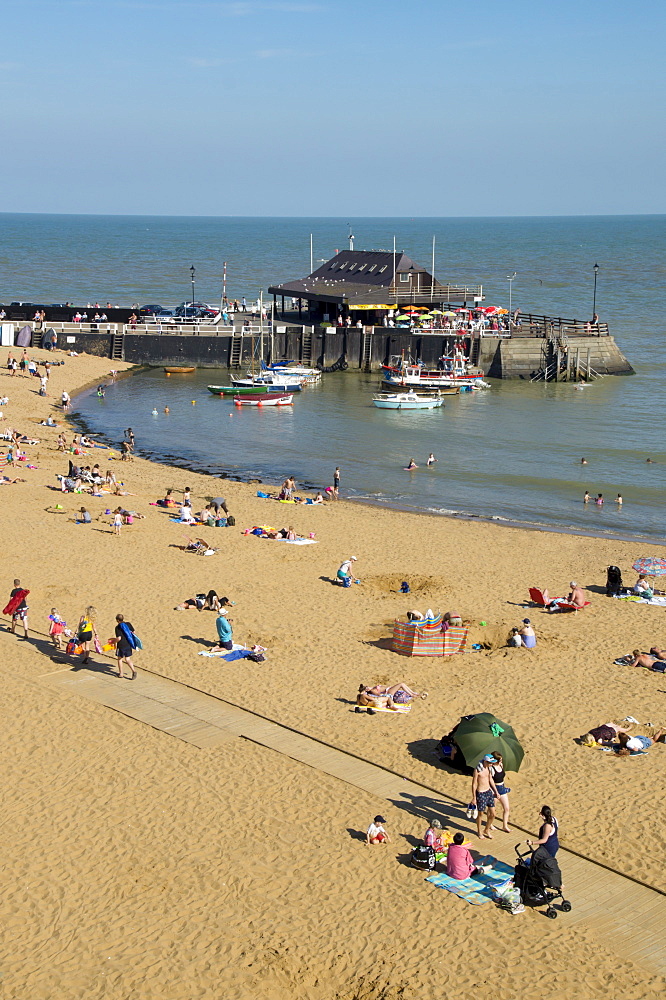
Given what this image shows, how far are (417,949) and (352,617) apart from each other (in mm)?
10322

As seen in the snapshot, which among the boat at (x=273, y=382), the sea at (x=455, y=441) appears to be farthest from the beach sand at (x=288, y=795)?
the boat at (x=273, y=382)

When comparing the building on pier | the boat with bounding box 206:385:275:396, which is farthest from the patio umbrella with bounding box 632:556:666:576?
the building on pier

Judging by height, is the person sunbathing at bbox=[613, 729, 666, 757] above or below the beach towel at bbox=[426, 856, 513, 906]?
above

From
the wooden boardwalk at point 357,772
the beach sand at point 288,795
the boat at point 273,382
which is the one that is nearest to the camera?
the beach sand at point 288,795

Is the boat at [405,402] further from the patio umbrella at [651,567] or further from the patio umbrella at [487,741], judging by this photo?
the patio umbrella at [487,741]

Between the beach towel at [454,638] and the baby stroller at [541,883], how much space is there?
24.0 feet

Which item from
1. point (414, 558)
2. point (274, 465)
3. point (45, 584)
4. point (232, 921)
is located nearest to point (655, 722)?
point (232, 921)

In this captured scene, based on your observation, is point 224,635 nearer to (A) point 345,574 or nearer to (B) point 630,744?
(A) point 345,574

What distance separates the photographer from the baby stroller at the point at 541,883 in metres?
11.3

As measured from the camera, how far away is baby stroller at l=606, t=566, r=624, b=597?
2264 centimetres

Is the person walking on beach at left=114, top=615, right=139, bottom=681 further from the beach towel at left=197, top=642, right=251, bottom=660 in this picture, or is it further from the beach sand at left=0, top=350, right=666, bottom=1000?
the beach towel at left=197, top=642, right=251, bottom=660

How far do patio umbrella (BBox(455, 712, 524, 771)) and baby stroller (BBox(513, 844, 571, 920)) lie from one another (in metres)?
2.53

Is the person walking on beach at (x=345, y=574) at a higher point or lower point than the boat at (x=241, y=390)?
lower

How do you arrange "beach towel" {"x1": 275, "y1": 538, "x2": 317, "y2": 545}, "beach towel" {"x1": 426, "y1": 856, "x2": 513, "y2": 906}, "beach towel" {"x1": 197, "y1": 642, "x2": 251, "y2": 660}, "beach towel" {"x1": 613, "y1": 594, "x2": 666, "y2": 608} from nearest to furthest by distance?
"beach towel" {"x1": 426, "y1": 856, "x2": 513, "y2": 906}
"beach towel" {"x1": 197, "y1": 642, "x2": 251, "y2": 660}
"beach towel" {"x1": 613, "y1": 594, "x2": 666, "y2": 608}
"beach towel" {"x1": 275, "y1": 538, "x2": 317, "y2": 545}
